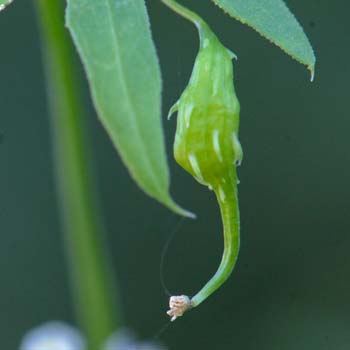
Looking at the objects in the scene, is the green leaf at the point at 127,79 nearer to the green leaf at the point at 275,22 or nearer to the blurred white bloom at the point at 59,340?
the green leaf at the point at 275,22

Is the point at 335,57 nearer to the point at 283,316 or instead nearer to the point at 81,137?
the point at 283,316

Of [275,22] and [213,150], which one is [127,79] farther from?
[275,22]

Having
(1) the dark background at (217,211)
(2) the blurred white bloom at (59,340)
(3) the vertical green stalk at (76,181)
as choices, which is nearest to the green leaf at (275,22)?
(3) the vertical green stalk at (76,181)

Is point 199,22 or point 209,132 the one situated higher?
point 199,22

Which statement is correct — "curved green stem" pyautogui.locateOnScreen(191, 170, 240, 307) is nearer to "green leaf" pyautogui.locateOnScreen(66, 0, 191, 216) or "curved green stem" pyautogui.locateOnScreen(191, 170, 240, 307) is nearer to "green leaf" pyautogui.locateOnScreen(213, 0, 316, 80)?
"green leaf" pyautogui.locateOnScreen(66, 0, 191, 216)

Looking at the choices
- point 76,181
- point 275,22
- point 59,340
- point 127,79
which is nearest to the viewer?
point 127,79

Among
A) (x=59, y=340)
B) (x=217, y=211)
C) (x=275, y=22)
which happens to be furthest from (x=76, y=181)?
(x=217, y=211)

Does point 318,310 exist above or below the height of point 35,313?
below

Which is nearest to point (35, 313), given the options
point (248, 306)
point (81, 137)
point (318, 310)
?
point (248, 306)
